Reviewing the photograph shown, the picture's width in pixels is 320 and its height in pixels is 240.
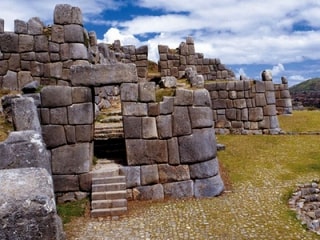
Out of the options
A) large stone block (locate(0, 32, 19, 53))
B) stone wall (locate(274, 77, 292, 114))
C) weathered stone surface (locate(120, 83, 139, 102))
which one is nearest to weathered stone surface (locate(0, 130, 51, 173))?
weathered stone surface (locate(120, 83, 139, 102))

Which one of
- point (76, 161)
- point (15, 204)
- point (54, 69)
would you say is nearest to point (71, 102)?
point (76, 161)

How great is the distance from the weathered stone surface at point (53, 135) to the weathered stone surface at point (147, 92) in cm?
288

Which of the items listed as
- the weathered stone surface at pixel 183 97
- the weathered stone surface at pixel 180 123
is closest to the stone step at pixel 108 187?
the weathered stone surface at pixel 180 123

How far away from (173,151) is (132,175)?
1.61 m

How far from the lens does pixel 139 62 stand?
94.3 feet

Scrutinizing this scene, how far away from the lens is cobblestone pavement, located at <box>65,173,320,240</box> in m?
9.41

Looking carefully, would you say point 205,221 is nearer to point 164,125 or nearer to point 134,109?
point 164,125

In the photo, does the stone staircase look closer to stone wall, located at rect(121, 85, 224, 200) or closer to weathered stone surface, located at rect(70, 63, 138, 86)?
stone wall, located at rect(121, 85, 224, 200)

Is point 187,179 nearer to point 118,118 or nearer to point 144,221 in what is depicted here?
point 144,221

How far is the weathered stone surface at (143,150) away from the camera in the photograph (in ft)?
41.2

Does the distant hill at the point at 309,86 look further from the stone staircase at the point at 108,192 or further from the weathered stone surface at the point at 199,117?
the stone staircase at the point at 108,192

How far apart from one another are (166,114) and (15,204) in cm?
845

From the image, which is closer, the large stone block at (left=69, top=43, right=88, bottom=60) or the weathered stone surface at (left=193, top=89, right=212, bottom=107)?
the weathered stone surface at (left=193, top=89, right=212, bottom=107)

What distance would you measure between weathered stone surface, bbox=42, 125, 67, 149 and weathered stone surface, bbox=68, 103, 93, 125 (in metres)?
0.49
